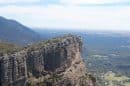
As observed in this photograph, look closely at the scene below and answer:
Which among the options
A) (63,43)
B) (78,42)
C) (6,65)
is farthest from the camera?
(78,42)

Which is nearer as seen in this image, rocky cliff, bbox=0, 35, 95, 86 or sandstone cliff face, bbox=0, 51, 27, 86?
sandstone cliff face, bbox=0, 51, 27, 86

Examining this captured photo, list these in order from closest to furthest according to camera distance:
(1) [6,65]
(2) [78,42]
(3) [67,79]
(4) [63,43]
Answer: (1) [6,65], (3) [67,79], (4) [63,43], (2) [78,42]

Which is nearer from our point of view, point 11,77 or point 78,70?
point 11,77

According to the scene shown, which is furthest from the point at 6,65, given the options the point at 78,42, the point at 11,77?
the point at 78,42

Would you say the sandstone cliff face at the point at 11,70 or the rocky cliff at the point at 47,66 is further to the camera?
the rocky cliff at the point at 47,66

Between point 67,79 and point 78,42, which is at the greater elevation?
point 78,42

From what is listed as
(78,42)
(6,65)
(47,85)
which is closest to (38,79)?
(47,85)

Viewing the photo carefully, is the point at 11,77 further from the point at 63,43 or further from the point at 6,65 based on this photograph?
the point at 63,43
